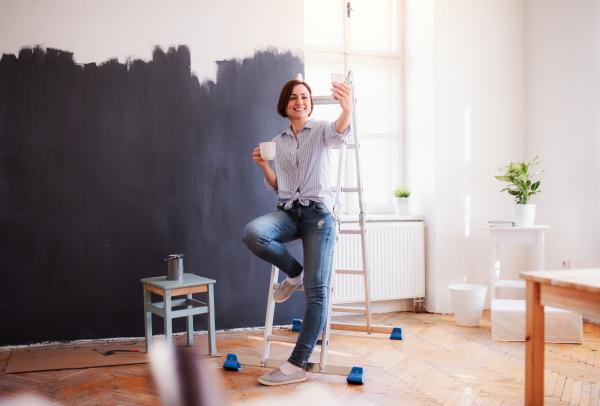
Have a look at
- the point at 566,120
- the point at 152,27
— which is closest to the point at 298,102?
the point at 152,27

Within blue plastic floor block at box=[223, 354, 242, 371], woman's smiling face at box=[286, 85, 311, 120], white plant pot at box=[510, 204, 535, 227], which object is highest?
woman's smiling face at box=[286, 85, 311, 120]

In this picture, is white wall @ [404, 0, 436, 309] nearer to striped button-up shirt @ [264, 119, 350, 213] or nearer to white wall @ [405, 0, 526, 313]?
white wall @ [405, 0, 526, 313]

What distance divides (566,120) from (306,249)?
2538mm

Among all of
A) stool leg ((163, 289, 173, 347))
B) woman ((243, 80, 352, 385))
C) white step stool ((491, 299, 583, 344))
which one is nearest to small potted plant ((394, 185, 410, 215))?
white step stool ((491, 299, 583, 344))

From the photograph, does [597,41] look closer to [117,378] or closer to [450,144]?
[450,144]

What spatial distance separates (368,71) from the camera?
402cm

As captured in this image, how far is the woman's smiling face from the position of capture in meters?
2.48

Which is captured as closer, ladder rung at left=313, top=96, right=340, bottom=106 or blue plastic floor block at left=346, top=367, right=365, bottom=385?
blue plastic floor block at left=346, top=367, right=365, bottom=385

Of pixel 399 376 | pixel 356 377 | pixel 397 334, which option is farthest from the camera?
pixel 397 334

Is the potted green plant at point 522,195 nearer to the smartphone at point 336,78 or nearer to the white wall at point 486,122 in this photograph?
the white wall at point 486,122

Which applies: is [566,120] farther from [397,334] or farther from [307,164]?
[307,164]

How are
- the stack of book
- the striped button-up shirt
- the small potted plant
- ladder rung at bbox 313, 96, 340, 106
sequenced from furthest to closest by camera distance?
the small potted plant, the stack of book, ladder rung at bbox 313, 96, 340, 106, the striped button-up shirt

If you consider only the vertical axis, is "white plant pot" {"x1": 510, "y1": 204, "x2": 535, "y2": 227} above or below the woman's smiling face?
below

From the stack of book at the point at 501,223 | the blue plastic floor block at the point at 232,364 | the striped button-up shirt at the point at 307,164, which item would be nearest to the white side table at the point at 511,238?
the stack of book at the point at 501,223
